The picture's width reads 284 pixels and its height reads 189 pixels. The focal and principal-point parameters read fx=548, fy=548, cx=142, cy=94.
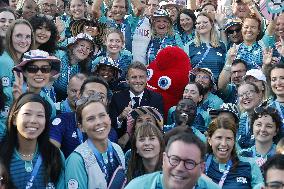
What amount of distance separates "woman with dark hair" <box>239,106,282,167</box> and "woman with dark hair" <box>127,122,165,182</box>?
1.32 metres

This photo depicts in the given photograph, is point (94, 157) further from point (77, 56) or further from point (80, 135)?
point (77, 56)

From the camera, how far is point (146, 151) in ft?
17.0

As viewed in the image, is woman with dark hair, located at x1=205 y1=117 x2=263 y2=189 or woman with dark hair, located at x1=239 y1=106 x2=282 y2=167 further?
woman with dark hair, located at x1=239 y1=106 x2=282 y2=167

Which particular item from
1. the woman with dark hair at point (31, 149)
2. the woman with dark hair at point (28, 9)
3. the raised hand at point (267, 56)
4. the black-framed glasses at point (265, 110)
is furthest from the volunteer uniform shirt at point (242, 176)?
the woman with dark hair at point (28, 9)

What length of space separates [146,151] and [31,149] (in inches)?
42.3

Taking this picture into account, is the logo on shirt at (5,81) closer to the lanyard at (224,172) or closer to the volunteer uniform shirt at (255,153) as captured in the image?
the lanyard at (224,172)

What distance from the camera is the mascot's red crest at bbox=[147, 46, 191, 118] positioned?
793cm

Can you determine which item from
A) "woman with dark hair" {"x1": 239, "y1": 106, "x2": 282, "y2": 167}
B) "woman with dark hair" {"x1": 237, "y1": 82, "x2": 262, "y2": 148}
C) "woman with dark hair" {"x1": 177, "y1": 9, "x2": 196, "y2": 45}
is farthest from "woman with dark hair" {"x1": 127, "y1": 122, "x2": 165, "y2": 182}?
"woman with dark hair" {"x1": 177, "y1": 9, "x2": 196, "y2": 45}

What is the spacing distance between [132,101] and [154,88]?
3.38ft

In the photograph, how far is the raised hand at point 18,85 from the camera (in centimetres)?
597

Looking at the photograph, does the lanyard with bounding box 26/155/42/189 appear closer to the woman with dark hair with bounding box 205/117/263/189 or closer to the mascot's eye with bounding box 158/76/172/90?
the woman with dark hair with bounding box 205/117/263/189

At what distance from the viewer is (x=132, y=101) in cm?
701

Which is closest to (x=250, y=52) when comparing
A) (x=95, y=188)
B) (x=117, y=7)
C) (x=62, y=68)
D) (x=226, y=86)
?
(x=226, y=86)

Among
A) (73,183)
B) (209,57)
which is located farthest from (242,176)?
(209,57)
